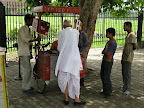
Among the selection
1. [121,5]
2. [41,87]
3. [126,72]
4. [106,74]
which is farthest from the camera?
[121,5]

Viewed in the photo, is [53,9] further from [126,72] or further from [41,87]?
[126,72]

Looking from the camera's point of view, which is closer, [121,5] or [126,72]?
[126,72]

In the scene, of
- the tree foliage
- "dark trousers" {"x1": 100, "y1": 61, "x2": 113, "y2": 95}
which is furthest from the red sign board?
the tree foliage

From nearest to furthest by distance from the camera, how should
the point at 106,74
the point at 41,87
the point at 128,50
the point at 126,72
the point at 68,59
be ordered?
the point at 68,59 → the point at 106,74 → the point at 128,50 → the point at 126,72 → the point at 41,87

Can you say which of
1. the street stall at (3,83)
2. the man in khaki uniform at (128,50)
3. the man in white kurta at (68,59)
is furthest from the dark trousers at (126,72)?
the street stall at (3,83)

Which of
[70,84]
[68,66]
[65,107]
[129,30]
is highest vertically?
[129,30]

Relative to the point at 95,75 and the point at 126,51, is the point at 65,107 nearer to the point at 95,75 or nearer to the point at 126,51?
the point at 126,51

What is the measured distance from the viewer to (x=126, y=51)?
5.85 m

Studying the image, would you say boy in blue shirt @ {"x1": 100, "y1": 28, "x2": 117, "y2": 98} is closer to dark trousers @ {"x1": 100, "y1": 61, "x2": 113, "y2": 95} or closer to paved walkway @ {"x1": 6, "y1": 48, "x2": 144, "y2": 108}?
dark trousers @ {"x1": 100, "y1": 61, "x2": 113, "y2": 95}

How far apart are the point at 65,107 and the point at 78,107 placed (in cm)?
27

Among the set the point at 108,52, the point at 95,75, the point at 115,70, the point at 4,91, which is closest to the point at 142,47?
the point at 115,70

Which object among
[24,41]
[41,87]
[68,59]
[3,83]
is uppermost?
[24,41]

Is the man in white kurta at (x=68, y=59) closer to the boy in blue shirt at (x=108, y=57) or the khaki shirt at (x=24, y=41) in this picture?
the boy in blue shirt at (x=108, y=57)

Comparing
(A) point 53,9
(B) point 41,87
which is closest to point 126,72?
(B) point 41,87
